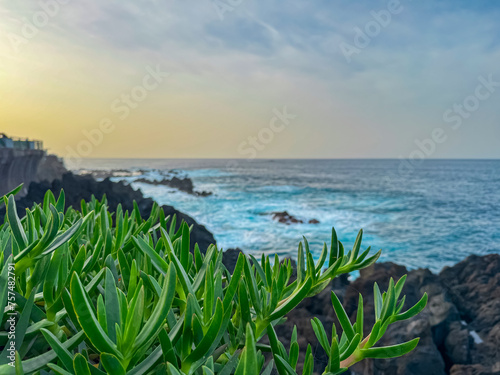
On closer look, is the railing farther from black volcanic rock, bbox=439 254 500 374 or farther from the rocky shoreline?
black volcanic rock, bbox=439 254 500 374

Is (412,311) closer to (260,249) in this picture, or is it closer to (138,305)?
(138,305)

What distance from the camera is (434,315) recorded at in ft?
22.6

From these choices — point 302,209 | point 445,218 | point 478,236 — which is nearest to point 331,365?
point 478,236

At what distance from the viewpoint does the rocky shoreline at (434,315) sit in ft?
16.4

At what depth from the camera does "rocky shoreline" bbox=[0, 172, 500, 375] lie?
16.4 feet

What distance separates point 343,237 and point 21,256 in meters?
18.7

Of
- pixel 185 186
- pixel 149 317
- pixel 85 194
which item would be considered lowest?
pixel 185 186

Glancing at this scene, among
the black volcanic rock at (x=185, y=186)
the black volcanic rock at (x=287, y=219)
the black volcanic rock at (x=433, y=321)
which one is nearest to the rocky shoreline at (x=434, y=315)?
the black volcanic rock at (x=433, y=321)

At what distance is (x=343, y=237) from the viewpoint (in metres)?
18.5

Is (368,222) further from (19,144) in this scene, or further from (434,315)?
(19,144)

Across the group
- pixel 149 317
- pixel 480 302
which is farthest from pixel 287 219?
pixel 149 317

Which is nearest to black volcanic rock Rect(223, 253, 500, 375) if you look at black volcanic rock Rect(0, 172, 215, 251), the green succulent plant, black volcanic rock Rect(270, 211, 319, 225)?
the green succulent plant

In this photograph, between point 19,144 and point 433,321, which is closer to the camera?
point 433,321

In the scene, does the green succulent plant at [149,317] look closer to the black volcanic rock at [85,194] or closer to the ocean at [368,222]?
the black volcanic rock at [85,194]
